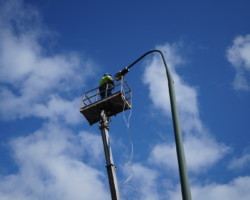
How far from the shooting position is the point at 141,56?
26.5ft

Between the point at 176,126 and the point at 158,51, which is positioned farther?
the point at 158,51

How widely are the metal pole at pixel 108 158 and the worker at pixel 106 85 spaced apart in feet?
3.41

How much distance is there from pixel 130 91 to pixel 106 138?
8.76ft

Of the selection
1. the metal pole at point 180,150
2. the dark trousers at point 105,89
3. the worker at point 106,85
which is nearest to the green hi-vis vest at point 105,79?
the worker at point 106,85

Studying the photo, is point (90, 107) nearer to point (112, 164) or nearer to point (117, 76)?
point (112, 164)

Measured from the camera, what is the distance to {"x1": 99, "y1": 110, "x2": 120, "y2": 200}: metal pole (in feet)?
35.3

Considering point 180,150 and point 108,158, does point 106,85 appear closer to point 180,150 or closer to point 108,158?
point 108,158

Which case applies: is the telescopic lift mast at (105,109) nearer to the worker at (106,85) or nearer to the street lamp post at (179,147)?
the worker at (106,85)

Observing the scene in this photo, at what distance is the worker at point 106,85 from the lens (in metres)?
13.6

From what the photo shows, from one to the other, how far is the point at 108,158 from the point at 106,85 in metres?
3.80

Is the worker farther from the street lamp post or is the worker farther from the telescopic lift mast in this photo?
the street lamp post

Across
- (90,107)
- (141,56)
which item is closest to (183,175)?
(141,56)

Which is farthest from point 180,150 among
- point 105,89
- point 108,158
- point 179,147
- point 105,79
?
point 105,79

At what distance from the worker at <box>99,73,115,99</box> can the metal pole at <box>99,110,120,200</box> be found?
1.04m
